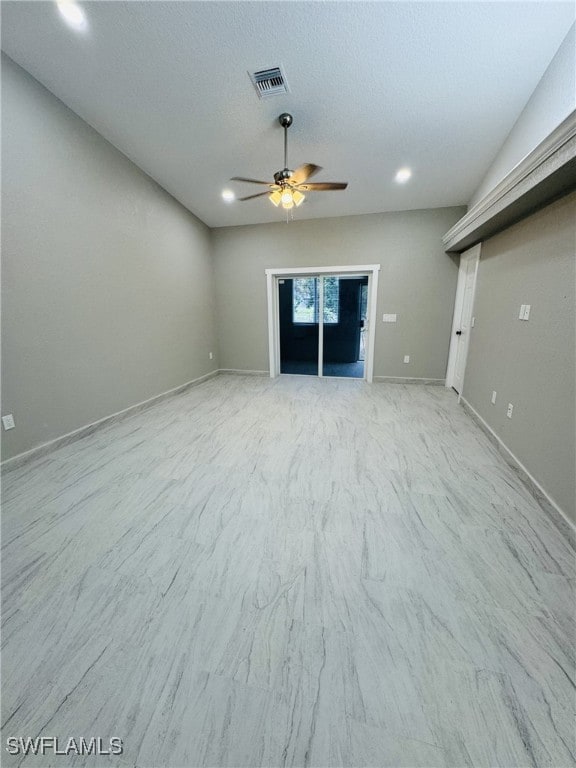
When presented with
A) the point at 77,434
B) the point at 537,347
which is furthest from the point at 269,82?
the point at 77,434

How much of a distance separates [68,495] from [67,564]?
68 centimetres

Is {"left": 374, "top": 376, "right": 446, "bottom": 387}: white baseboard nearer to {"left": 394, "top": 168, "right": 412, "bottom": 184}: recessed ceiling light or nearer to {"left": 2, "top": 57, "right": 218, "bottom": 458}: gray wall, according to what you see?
{"left": 394, "top": 168, "right": 412, "bottom": 184}: recessed ceiling light

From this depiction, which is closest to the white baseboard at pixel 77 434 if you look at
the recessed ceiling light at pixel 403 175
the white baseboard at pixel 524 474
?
the white baseboard at pixel 524 474

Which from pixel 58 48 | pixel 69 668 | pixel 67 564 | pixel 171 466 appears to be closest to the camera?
pixel 69 668

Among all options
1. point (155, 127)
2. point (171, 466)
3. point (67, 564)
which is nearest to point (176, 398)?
point (171, 466)

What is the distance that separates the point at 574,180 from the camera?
5.42ft

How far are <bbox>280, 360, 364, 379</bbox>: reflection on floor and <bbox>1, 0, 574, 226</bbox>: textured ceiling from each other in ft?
10.5

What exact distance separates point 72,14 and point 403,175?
3.22 metres

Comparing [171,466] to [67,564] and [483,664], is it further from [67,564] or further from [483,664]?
[483,664]

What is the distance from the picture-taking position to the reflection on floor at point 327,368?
523 cm

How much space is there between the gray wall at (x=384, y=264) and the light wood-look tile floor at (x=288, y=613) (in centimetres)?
260

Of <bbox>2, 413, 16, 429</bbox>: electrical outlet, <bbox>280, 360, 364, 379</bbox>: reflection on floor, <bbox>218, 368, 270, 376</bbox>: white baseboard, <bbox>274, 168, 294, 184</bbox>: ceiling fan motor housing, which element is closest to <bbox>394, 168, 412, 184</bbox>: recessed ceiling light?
<bbox>274, 168, 294, 184</bbox>: ceiling fan motor housing

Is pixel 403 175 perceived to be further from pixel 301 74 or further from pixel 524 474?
pixel 524 474

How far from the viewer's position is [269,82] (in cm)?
200
